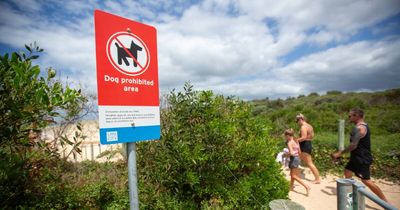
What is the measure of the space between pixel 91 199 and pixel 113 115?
2.44 meters

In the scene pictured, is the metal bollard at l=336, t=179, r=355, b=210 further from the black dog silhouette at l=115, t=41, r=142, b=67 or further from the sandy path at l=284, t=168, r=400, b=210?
the sandy path at l=284, t=168, r=400, b=210

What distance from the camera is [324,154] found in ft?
28.3

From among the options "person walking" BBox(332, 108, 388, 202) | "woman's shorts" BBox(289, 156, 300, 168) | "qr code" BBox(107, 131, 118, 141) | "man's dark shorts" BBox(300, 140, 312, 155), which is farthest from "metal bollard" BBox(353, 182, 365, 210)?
"man's dark shorts" BBox(300, 140, 312, 155)

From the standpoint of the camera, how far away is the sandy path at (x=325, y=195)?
4.84 meters

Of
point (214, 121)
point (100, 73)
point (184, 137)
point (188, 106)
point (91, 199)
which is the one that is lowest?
point (91, 199)

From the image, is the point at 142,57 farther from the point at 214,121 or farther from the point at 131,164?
the point at 214,121

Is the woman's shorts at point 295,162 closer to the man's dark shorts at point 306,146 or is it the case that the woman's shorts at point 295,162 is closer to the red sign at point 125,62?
the man's dark shorts at point 306,146

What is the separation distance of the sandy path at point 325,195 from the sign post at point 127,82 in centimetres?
436

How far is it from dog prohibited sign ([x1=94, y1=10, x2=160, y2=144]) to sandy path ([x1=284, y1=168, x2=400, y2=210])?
14.4 feet

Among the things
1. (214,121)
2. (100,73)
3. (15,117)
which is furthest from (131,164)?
(214,121)

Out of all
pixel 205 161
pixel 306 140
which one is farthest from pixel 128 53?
pixel 306 140

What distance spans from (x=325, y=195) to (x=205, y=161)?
3641 millimetres

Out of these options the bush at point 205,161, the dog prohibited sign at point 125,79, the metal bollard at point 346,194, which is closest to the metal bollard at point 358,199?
the metal bollard at point 346,194

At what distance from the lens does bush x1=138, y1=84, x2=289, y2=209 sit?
11.4ft
